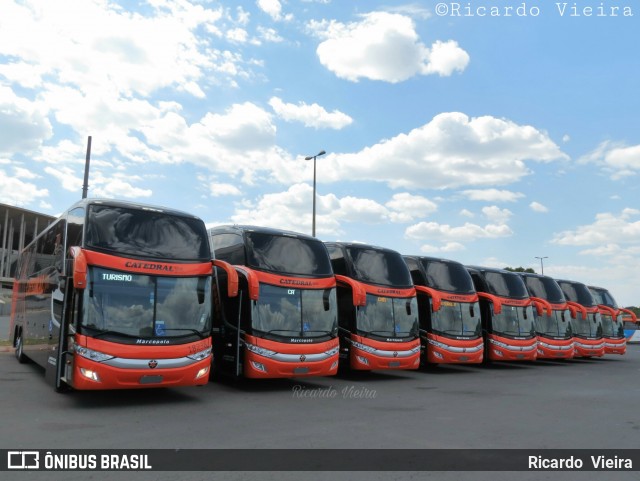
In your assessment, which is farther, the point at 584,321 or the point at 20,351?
the point at 584,321

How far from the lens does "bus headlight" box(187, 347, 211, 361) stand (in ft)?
32.7

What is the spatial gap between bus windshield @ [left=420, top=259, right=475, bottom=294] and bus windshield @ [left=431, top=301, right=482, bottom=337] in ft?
1.80

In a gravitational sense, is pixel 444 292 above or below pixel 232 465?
above

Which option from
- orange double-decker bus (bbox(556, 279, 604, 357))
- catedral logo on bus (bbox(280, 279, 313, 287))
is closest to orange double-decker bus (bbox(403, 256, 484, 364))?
catedral logo on bus (bbox(280, 279, 313, 287))

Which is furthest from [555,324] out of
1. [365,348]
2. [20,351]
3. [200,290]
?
[20,351]

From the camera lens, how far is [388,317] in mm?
15281

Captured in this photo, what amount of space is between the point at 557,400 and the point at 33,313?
11.9 metres

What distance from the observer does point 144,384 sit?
30.9 ft

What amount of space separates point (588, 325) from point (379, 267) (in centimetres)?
1404

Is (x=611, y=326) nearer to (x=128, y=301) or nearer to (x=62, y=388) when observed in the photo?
(x=128, y=301)

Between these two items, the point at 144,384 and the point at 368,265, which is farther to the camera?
the point at 368,265

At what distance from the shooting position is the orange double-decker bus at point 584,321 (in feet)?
80.8

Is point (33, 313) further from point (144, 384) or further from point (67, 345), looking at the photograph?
point (144, 384)

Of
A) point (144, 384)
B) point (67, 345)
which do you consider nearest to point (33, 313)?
point (67, 345)
